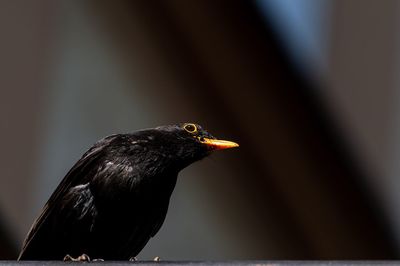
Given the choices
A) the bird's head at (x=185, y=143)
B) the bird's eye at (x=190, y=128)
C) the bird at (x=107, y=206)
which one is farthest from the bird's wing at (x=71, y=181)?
the bird's eye at (x=190, y=128)

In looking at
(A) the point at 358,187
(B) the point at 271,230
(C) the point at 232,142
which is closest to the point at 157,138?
(C) the point at 232,142

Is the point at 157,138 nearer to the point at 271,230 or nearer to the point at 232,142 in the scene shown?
the point at 232,142

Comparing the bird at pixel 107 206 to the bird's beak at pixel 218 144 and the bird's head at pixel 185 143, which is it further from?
the bird's beak at pixel 218 144

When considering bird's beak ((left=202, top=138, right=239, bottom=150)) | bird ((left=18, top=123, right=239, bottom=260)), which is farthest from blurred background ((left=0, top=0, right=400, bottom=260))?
bird ((left=18, top=123, right=239, bottom=260))

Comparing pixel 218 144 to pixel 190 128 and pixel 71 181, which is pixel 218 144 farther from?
pixel 71 181

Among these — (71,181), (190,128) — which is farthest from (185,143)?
(71,181)
